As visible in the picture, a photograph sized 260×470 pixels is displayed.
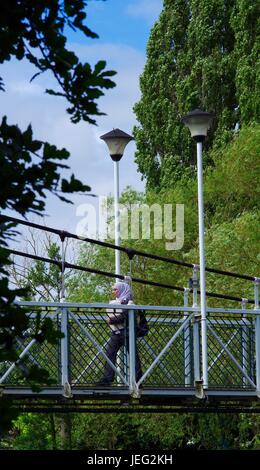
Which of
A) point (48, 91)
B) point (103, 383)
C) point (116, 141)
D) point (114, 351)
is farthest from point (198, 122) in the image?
point (48, 91)

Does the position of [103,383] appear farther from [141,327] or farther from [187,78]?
[187,78]

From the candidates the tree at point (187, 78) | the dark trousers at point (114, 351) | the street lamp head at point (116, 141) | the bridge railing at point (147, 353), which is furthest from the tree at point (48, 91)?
the tree at point (187, 78)

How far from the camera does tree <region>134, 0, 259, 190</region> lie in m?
48.0

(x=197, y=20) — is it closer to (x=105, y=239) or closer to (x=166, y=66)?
(x=166, y=66)

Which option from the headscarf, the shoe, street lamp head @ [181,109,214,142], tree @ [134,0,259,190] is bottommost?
the shoe

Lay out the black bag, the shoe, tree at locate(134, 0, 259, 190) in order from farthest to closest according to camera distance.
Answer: tree at locate(134, 0, 259, 190)
the black bag
the shoe

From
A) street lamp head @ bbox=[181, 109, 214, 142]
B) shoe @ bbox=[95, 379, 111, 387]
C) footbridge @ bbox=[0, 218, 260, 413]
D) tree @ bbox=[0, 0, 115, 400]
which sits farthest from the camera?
street lamp head @ bbox=[181, 109, 214, 142]

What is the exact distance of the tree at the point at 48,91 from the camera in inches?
218

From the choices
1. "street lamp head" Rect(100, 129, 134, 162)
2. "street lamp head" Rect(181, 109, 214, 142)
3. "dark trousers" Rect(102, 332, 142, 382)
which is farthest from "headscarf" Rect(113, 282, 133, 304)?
"street lamp head" Rect(100, 129, 134, 162)

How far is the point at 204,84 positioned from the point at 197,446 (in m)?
20.0

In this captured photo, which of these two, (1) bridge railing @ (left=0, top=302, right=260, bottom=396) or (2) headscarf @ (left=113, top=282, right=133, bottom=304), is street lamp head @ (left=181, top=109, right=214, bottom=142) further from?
(2) headscarf @ (left=113, top=282, right=133, bottom=304)

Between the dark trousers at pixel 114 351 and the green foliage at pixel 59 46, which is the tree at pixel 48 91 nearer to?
the green foliage at pixel 59 46

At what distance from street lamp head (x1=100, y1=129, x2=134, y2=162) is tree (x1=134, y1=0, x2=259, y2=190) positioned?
27.3 metres

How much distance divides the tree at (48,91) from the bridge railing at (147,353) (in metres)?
9.64
